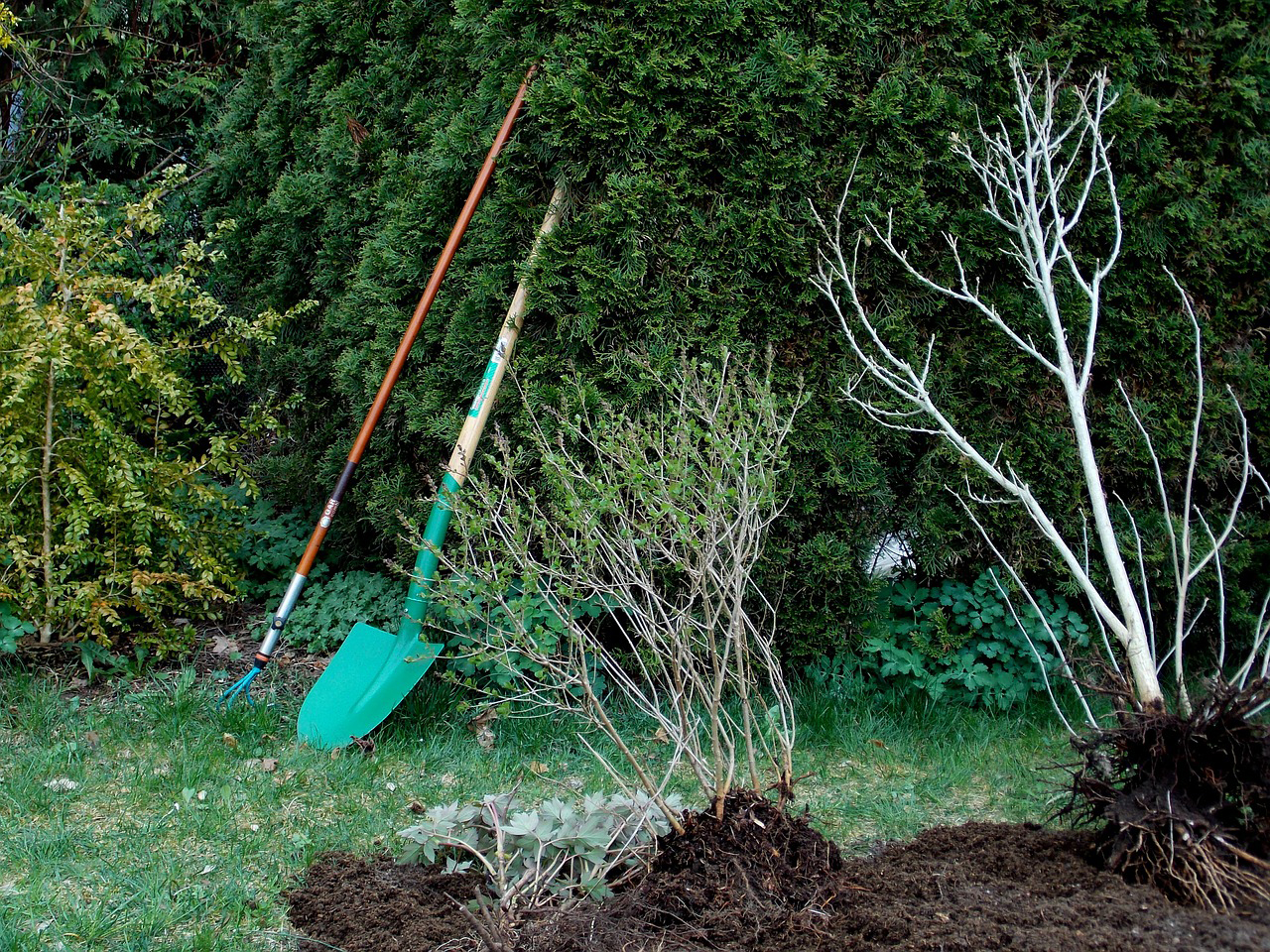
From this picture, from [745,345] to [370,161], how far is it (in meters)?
1.98

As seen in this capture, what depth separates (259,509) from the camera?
5.03 m

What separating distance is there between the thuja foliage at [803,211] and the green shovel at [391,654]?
12cm

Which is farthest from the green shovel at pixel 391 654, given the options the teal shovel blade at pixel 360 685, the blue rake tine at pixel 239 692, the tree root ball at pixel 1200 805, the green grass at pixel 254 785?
the tree root ball at pixel 1200 805

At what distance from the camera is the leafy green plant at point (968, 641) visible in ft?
13.2

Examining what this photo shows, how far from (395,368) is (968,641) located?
2564 mm

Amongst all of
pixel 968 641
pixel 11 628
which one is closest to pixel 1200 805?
pixel 968 641

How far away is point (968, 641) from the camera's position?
13.6 feet

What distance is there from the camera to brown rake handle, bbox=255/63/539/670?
12.6ft

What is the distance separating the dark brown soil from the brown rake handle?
1545 mm

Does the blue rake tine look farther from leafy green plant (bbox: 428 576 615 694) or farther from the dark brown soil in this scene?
the dark brown soil

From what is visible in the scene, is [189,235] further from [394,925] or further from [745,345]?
[394,925]

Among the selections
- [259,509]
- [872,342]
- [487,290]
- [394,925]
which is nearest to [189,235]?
[259,509]

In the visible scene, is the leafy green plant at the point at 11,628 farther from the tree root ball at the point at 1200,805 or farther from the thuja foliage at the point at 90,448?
the tree root ball at the point at 1200,805

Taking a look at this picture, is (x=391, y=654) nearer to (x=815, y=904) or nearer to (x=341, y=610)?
(x=341, y=610)
